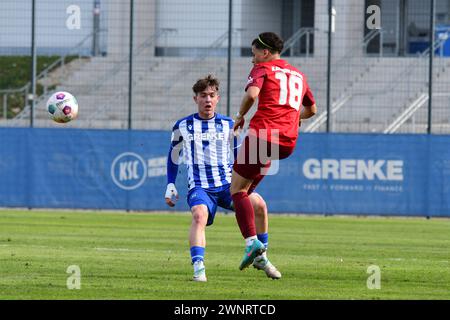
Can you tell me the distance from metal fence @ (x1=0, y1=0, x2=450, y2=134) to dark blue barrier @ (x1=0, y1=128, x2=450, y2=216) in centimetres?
70

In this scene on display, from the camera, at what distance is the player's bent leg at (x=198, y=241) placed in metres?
10.8

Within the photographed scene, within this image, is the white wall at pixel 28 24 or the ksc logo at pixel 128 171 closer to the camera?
the ksc logo at pixel 128 171

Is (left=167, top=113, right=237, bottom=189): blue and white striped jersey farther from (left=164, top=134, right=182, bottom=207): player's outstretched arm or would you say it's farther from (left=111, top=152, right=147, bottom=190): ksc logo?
(left=111, top=152, right=147, bottom=190): ksc logo

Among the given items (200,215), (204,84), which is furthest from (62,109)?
(200,215)

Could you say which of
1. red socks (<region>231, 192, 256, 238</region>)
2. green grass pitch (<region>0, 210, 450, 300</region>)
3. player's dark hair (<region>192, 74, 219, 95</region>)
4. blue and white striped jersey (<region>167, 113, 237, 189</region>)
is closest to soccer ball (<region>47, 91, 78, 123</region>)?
green grass pitch (<region>0, 210, 450, 300</region>)

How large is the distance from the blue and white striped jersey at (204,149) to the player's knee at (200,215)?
0.38 metres

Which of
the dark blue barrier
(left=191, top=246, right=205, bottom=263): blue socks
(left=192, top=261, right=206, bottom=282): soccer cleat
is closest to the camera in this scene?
(left=192, top=261, right=206, bottom=282): soccer cleat

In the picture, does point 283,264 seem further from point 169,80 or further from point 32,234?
point 169,80

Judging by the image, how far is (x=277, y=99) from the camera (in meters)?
10.9

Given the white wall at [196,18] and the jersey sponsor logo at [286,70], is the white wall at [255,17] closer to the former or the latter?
the white wall at [196,18]

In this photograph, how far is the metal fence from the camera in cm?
2730

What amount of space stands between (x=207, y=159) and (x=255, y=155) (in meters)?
1.10

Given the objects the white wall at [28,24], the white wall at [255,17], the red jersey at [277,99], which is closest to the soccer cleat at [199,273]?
the red jersey at [277,99]
